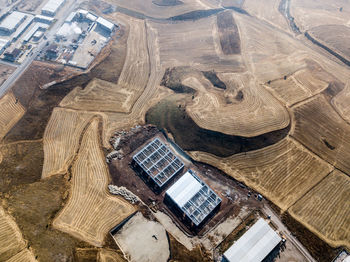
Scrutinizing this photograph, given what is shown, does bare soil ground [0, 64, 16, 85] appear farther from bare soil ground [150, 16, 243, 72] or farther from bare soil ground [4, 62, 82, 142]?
bare soil ground [150, 16, 243, 72]

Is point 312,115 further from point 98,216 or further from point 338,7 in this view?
point 338,7

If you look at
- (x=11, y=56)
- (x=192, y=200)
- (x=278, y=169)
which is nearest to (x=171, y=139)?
(x=192, y=200)

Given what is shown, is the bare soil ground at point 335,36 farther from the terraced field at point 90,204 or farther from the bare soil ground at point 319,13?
the terraced field at point 90,204

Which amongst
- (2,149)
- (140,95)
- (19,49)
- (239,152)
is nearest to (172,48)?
(140,95)

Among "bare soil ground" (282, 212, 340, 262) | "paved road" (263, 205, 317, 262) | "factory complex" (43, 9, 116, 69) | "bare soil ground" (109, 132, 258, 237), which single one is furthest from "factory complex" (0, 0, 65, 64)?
"bare soil ground" (282, 212, 340, 262)

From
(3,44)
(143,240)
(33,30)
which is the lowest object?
(143,240)

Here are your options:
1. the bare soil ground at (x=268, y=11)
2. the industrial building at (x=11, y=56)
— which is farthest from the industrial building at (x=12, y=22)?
the bare soil ground at (x=268, y=11)

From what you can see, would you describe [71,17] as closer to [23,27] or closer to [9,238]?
[23,27]
